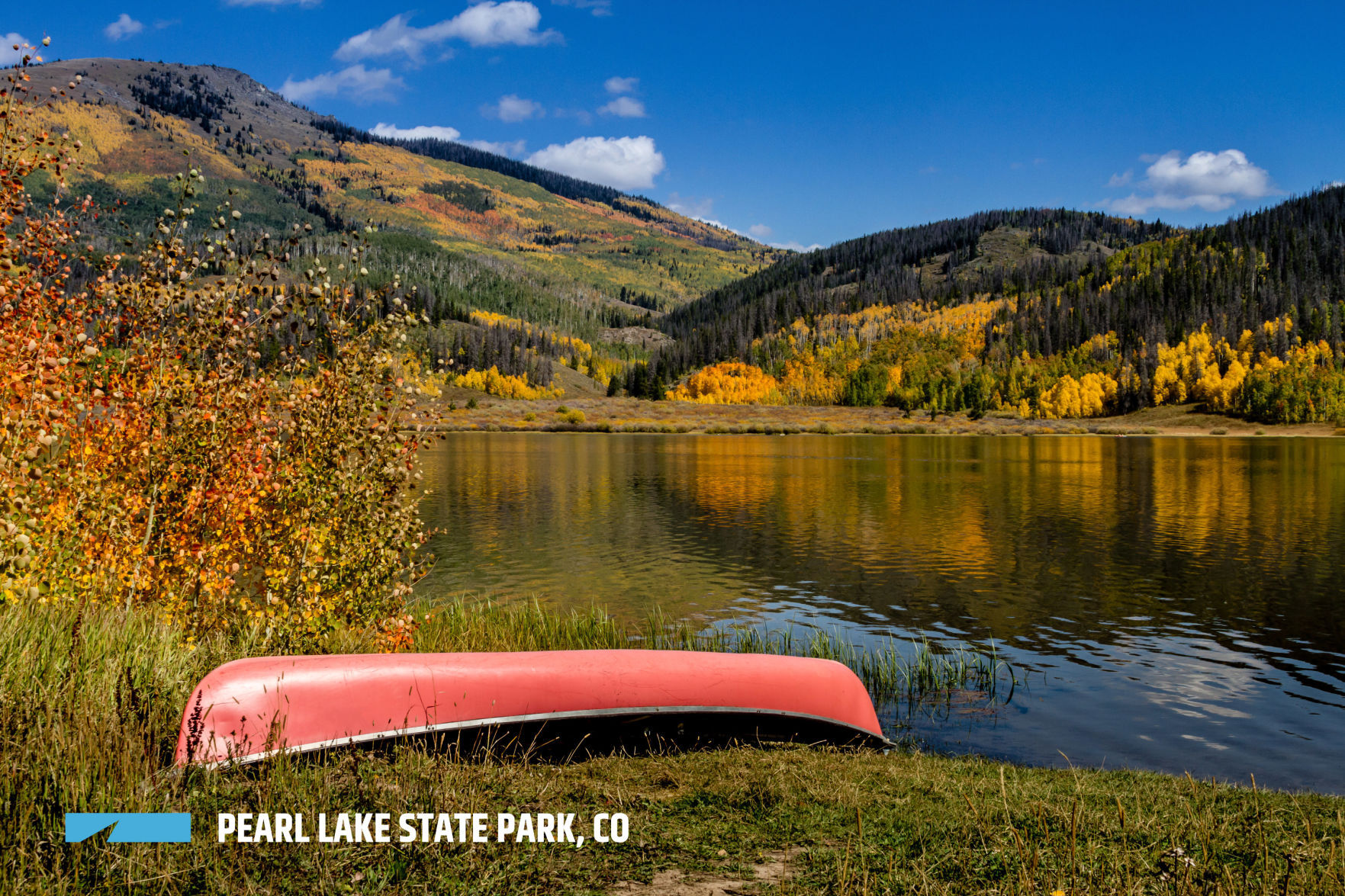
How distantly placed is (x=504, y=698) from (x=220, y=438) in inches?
194

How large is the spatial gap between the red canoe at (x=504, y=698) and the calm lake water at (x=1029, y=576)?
3838 millimetres

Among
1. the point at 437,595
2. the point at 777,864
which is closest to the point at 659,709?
the point at 777,864

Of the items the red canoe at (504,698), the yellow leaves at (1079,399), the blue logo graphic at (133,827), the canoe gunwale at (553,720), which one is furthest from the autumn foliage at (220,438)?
the yellow leaves at (1079,399)

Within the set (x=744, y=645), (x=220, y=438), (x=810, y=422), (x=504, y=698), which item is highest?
(x=810, y=422)

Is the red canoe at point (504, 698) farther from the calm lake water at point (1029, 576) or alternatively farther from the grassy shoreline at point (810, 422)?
the grassy shoreline at point (810, 422)

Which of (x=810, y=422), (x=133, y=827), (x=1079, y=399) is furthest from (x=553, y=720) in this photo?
(x=1079, y=399)

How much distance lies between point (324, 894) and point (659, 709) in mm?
4595

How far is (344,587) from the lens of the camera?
Result: 10.9 metres

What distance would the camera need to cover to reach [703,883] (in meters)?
5.36

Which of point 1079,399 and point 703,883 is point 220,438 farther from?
point 1079,399

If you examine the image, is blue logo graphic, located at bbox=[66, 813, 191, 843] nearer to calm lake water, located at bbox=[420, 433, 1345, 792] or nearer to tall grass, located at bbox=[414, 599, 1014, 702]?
tall grass, located at bbox=[414, 599, 1014, 702]

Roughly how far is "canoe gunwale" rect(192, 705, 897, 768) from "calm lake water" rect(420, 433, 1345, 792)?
3.04 m

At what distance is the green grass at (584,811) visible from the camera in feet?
16.3

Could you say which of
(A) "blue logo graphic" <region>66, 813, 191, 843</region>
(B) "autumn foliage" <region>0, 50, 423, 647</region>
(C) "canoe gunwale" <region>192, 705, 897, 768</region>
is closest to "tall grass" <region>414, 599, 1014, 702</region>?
(B) "autumn foliage" <region>0, 50, 423, 647</region>
